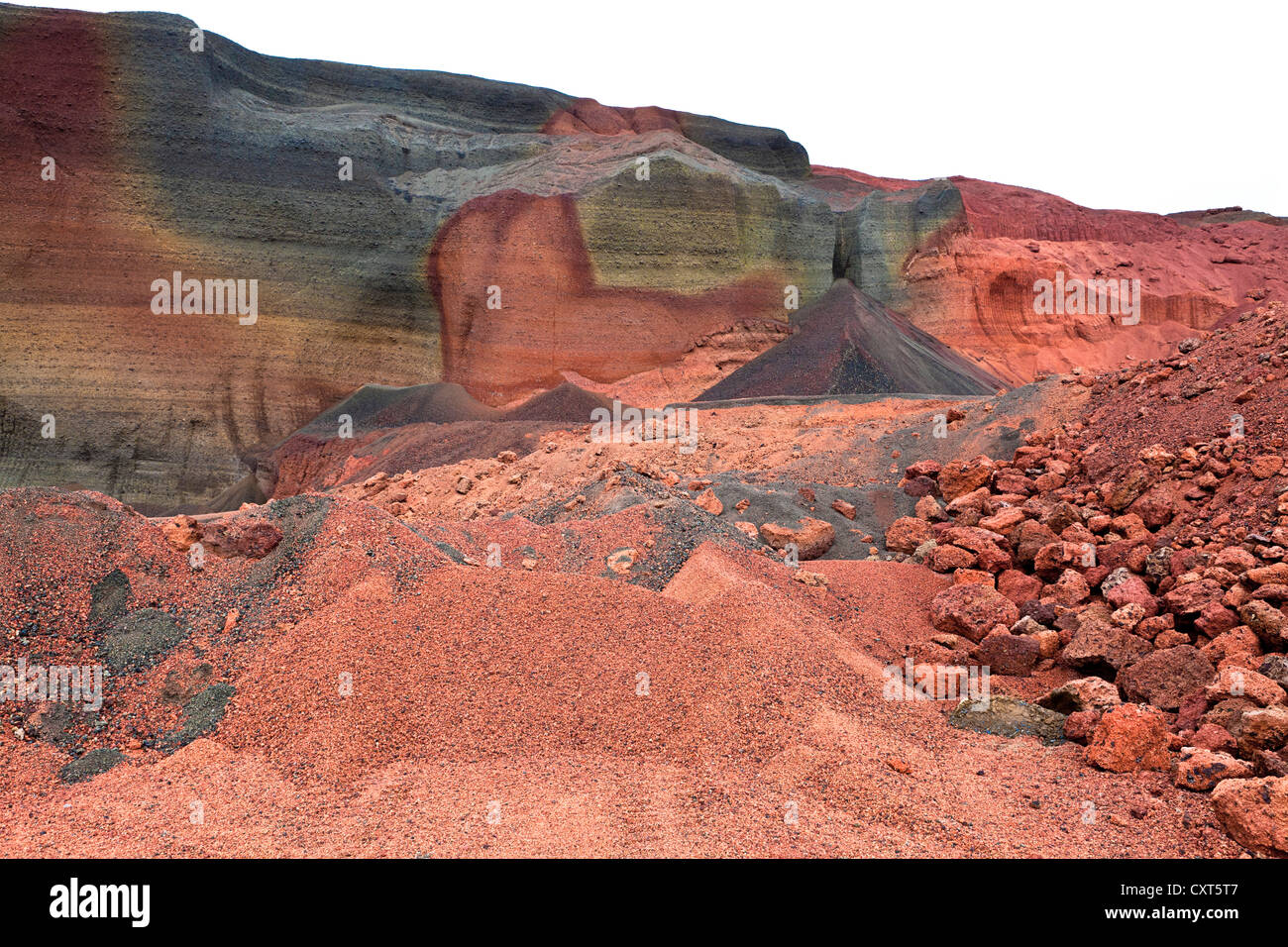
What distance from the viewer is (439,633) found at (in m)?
5.77

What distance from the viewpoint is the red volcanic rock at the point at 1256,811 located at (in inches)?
163

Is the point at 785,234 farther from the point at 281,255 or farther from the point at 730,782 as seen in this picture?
the point at 730,782

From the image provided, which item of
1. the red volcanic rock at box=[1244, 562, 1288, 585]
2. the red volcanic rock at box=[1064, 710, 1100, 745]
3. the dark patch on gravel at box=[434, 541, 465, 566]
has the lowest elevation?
the red volcanic rock at box=[1064, 710, 1100, 745]

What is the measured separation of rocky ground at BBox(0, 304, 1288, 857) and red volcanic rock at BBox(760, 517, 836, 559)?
14cm

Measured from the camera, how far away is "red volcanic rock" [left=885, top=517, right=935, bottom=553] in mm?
8820

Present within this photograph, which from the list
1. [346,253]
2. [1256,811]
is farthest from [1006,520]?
[346,253]

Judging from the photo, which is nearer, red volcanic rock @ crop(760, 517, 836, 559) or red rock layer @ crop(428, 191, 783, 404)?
red volcanic rock @ crop(760, 517, 836, 559)

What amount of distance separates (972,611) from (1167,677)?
148cm

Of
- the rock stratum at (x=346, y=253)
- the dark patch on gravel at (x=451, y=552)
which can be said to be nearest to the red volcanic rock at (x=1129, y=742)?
the dark patch on gravel at (x=451, y=552)

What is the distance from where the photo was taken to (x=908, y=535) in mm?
8875

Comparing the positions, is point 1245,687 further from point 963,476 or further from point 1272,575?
point 963,476

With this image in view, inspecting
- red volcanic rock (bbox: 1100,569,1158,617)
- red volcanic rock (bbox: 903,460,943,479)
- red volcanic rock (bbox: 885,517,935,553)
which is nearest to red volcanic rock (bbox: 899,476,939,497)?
red volcanic rock (bbox: 903,460,943,479)

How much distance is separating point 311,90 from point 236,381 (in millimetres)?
8502

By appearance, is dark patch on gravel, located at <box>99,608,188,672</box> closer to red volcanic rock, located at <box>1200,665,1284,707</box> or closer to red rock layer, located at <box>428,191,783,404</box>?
red volcanic rock, located at <box>1200,665,1284,707</box>
